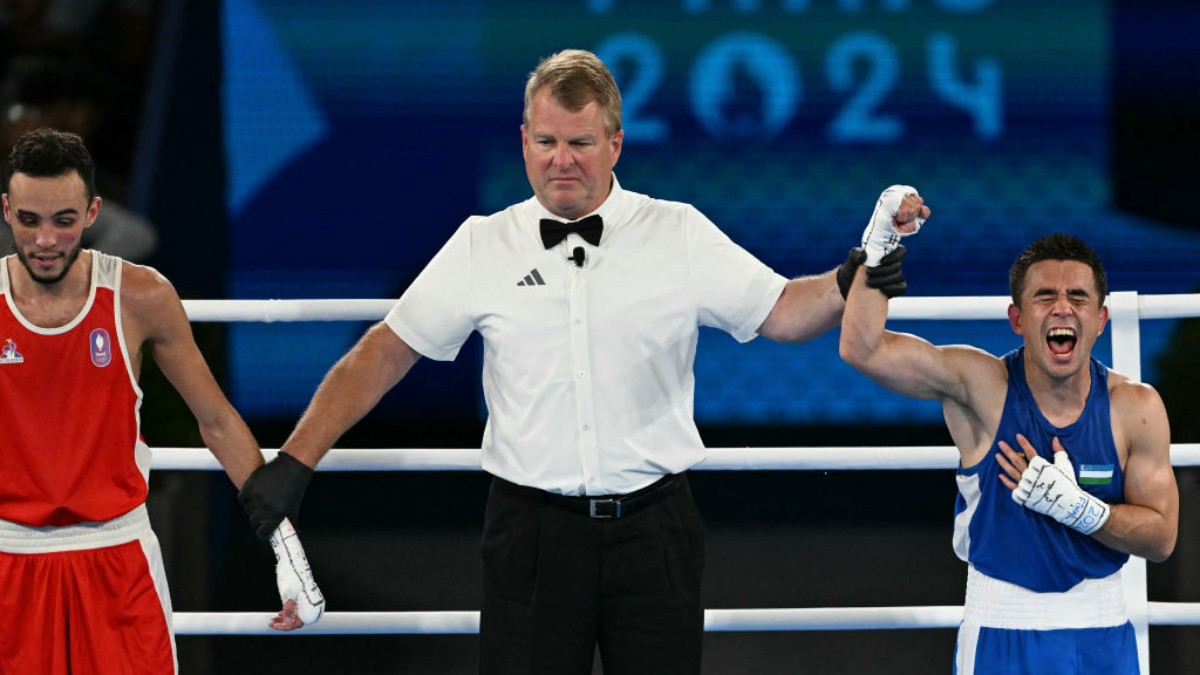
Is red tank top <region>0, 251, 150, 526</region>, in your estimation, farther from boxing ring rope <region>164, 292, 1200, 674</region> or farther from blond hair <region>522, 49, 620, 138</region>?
blond hair <region>522, 49, 620, 138</region>

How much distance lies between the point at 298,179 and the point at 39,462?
3.27 metres

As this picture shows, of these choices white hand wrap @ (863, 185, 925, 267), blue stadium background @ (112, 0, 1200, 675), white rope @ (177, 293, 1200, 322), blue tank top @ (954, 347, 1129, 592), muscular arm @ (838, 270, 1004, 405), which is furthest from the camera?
blue stadium background @ (112, 0, 1200, 675)

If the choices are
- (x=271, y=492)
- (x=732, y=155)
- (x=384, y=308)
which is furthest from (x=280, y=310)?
(x=732, y=155)

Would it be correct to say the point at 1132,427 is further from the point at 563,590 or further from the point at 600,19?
the point at 600,19

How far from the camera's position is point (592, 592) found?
267cm

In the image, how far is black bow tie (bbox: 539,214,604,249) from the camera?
2713 mm

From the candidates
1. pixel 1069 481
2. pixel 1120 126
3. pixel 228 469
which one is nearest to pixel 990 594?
pixel 1069 481

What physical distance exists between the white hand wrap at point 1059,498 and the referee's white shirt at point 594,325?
54 centimetres

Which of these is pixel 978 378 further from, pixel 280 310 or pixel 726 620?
pixel 280 310

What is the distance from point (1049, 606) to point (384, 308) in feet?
4.58

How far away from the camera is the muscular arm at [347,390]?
2.83 m

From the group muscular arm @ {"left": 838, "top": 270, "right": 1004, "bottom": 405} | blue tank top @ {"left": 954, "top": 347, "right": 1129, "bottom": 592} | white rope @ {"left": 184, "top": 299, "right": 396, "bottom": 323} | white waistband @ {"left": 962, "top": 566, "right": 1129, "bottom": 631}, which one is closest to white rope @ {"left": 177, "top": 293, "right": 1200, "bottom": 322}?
white rope @ {"left": 184, "top": 299, "right": 396, "bottom": 323}

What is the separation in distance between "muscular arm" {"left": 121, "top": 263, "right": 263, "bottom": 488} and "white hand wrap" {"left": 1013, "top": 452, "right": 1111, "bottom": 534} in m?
1.38

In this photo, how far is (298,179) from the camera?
19.1 feet
